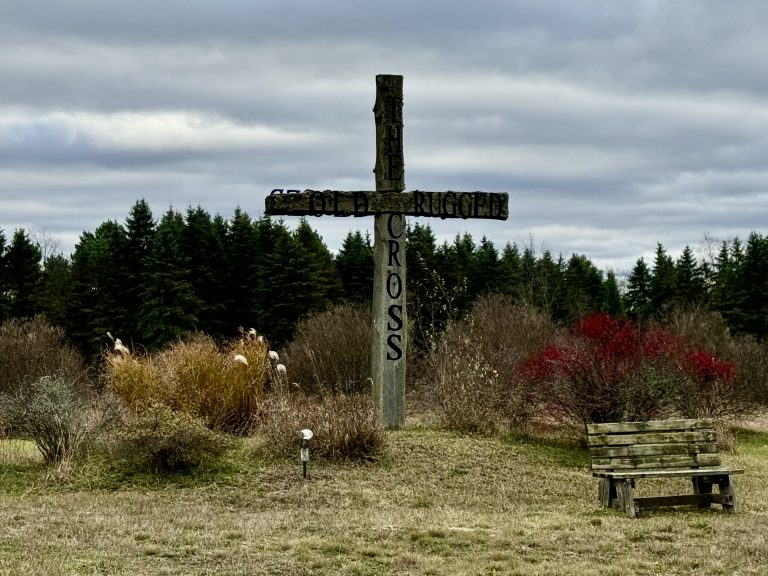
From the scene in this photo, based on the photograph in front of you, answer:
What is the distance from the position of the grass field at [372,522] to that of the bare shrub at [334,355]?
31.9ft

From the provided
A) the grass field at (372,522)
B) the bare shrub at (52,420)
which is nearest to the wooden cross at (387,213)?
the grass field at (372,522)

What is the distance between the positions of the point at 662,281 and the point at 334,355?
1243 inches

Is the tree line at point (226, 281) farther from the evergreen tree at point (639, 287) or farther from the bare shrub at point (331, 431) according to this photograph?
the bare shrub at point (331, 431)

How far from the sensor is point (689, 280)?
49.9m

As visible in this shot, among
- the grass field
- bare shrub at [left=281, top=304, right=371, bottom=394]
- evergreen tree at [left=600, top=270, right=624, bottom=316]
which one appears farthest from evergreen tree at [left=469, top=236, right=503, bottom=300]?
the grass field

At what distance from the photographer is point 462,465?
41.2ft

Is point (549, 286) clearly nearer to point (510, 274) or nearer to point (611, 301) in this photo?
point (510, 274)

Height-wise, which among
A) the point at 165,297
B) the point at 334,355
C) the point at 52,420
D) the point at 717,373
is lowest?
the point at 52,420

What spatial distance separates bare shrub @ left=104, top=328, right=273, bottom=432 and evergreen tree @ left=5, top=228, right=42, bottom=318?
1012 inches

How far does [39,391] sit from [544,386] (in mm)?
7445

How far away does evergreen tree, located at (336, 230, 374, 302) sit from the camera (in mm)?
43000

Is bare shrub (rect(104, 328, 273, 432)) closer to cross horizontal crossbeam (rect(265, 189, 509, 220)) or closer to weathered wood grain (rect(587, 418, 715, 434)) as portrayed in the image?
cross horizontal crossbeam (rect(265, 189, 509, 220))

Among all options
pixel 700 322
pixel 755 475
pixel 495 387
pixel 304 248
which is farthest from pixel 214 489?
pixel 304 248

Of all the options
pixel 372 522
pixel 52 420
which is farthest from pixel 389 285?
pixel 372 522
